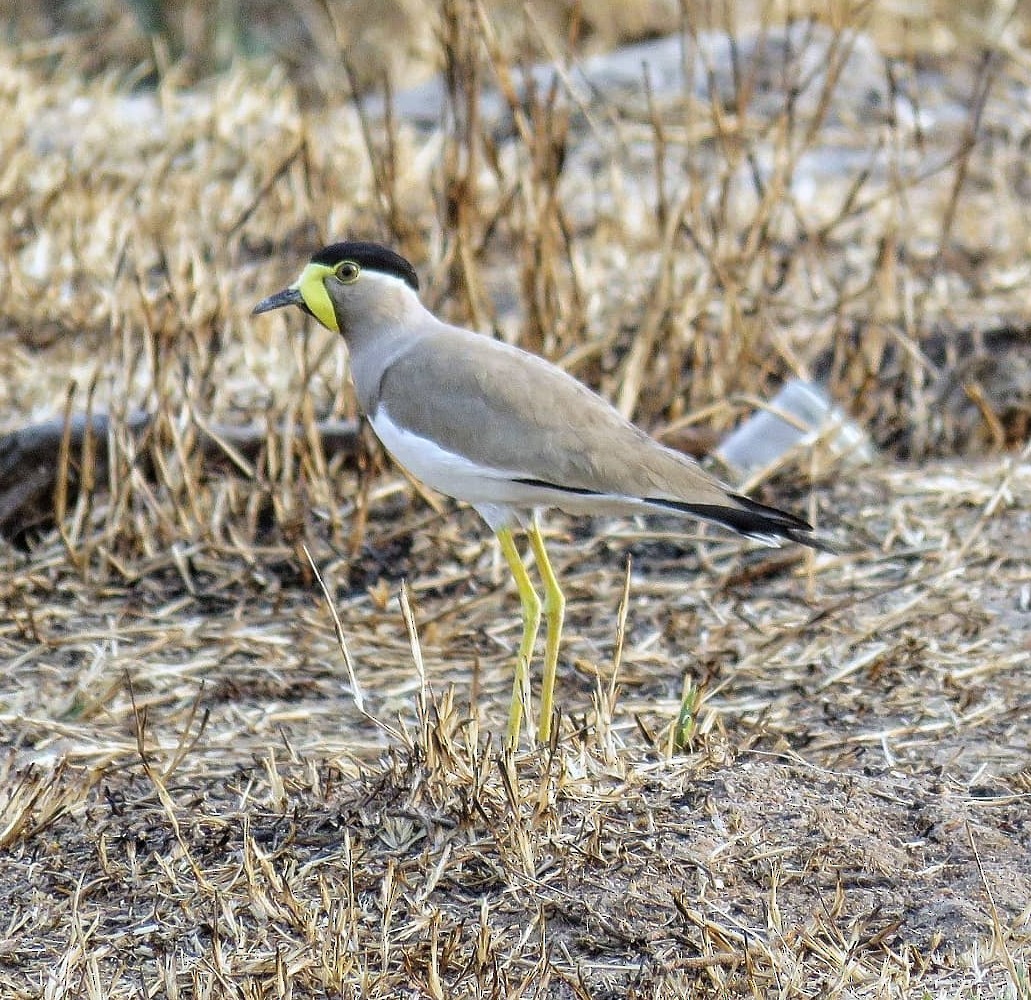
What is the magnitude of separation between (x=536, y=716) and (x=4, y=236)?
3491 mm

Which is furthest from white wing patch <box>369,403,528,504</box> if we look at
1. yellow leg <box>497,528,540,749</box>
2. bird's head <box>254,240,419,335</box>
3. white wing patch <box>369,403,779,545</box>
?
bird's head <box>254,240,419,335</box>

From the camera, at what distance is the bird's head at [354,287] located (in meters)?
3.91

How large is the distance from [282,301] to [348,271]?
6.6 inches

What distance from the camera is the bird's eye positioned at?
3.91m

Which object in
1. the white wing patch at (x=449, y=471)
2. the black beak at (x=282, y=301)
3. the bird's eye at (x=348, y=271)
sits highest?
the bird's eye at (x=348, y=271)

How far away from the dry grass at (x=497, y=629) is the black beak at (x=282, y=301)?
775mm

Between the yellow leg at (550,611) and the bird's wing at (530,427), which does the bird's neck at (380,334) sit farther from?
the yellow leg at (550,611)

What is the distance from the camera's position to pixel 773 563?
4.60 m

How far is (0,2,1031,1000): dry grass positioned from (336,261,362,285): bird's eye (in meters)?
0.82

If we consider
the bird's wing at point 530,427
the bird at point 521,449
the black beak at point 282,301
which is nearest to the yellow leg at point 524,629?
the bird at point 521,449

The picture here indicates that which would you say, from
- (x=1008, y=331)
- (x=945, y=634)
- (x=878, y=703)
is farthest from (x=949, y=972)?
(x=1008, y=331)

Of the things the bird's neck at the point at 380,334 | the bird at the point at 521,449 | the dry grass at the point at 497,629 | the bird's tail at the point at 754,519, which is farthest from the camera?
the bird's neck at the point at 380,334

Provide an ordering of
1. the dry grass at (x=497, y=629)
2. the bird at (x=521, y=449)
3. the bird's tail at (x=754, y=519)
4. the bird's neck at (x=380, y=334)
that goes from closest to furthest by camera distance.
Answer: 1. the dry grass at (x=497, y=629)
2. the bird's tail at (x=754, y=519)
3. the bird at (x=521, y=449)
4. the bird's neck at (x=380, y=334)

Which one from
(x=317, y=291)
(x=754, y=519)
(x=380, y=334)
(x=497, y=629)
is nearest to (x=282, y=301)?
(x=317, y=291)
